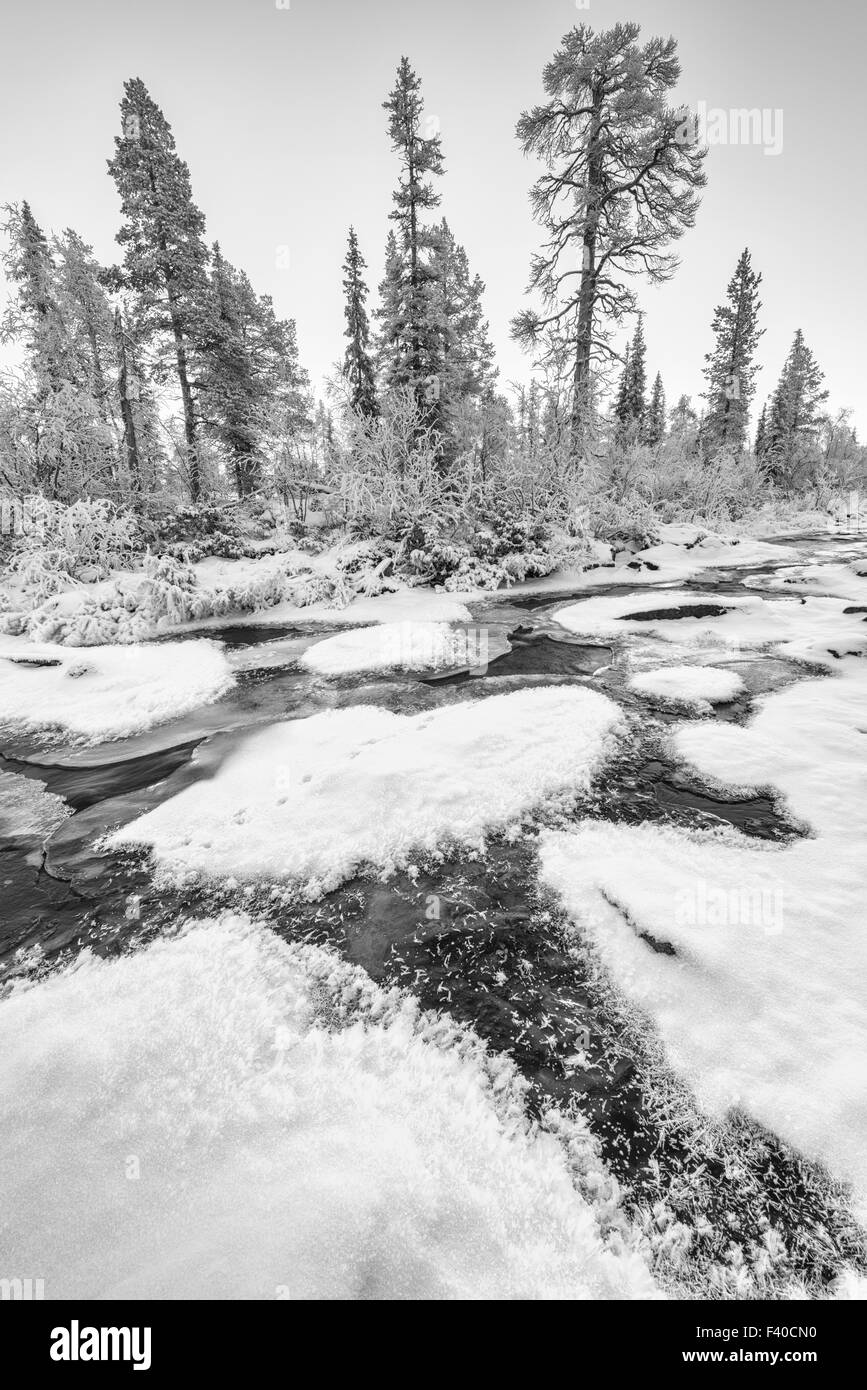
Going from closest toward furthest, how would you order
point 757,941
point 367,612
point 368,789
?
point 757,941
point 368,789
point 367,612

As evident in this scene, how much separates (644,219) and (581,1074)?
1953 cm

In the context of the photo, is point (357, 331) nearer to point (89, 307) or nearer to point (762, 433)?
point (89, 307)

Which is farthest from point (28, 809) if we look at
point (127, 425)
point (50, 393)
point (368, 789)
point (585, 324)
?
point (585, 324)

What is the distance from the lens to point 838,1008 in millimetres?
2201

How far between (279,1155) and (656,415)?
158ft

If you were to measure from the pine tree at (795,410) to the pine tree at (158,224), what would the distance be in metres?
33.4

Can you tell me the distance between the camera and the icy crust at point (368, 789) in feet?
11.2

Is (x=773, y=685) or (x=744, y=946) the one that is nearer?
(x=744, y=946)

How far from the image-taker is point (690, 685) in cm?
595

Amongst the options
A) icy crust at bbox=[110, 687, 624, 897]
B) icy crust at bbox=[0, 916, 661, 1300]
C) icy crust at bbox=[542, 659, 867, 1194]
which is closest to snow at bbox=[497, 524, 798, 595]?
icy crust at bbox=[110, 687, 624, 897]

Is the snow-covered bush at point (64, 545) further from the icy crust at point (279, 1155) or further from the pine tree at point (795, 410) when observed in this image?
the pine tree at point (795, 410)

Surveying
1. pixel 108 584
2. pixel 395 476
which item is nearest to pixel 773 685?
pixel 395 476

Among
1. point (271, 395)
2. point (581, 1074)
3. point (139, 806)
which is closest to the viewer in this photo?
point (581, 1074)
